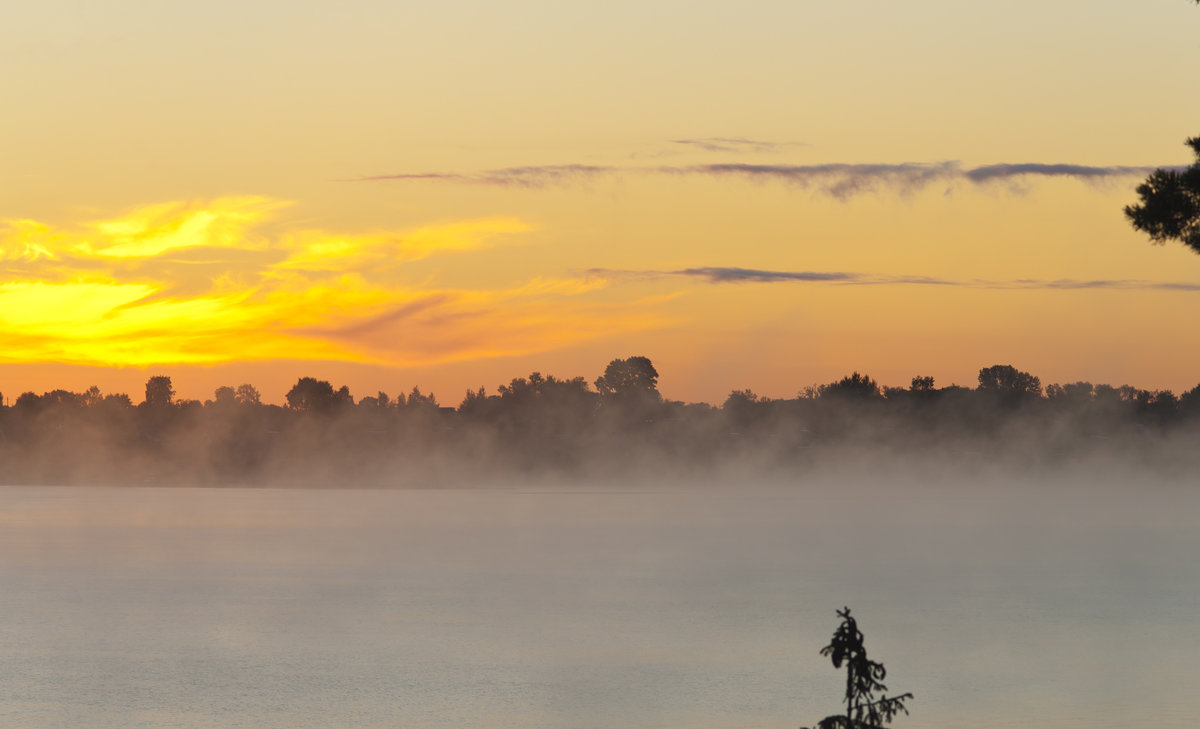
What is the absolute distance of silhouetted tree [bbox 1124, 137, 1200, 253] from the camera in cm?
2352

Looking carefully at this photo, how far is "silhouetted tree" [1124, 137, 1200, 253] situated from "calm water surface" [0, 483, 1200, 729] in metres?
20.1

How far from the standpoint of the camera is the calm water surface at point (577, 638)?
4222 cm

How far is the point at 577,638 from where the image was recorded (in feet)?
201

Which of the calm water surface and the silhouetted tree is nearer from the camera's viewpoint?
the silhouetted tree

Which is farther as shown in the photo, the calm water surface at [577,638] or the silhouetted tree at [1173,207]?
the calm water surface at [577,638]

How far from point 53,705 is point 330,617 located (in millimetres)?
27809

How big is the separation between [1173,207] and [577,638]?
42.0m

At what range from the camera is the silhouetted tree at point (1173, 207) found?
2352cm

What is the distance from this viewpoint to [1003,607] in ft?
260

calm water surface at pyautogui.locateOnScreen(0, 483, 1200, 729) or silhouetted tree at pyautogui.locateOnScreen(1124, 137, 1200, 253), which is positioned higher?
silhouetted tree at pyautogui.locateOnScreen(1124, 137, 1200, 253)

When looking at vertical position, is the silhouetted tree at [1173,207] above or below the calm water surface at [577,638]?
above

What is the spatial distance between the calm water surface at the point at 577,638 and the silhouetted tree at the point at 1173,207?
20074 mm

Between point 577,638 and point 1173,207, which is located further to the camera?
point 577,638

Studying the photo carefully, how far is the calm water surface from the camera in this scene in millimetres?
42219
